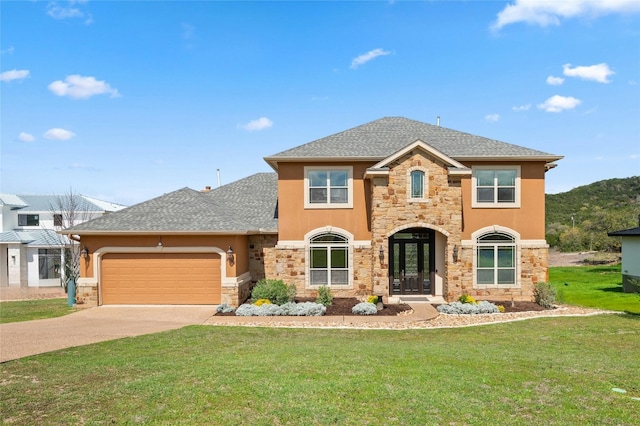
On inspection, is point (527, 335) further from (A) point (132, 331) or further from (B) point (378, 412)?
(A) point (132, 331)

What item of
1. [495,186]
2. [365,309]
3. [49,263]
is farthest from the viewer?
[49,263]

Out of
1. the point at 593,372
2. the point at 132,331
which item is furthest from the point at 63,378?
the point at 593,372

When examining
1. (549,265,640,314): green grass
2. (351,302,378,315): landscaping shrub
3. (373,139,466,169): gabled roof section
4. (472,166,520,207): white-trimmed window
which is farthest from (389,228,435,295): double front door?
(549,265,640,314): green grass

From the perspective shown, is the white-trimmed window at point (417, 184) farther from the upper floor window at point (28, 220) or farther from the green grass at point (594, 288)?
the upper floor window at point (28, 220)

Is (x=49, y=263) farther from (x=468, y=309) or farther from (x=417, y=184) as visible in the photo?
(x=468, y=309)

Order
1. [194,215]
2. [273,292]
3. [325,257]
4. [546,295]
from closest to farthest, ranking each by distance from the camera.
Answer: [273,292] < [546,295] < [194,215] < [325,257]

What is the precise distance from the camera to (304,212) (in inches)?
727

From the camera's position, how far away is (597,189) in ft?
236

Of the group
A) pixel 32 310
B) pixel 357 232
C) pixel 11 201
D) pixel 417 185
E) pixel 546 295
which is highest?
pixel 11 201

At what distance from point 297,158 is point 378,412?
13.3 meters

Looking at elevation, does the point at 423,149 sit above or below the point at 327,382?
above

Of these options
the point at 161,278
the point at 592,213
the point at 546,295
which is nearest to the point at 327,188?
the point at 161,278

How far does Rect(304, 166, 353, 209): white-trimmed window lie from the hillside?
33.2 meters

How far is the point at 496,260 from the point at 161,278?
14.5 m
